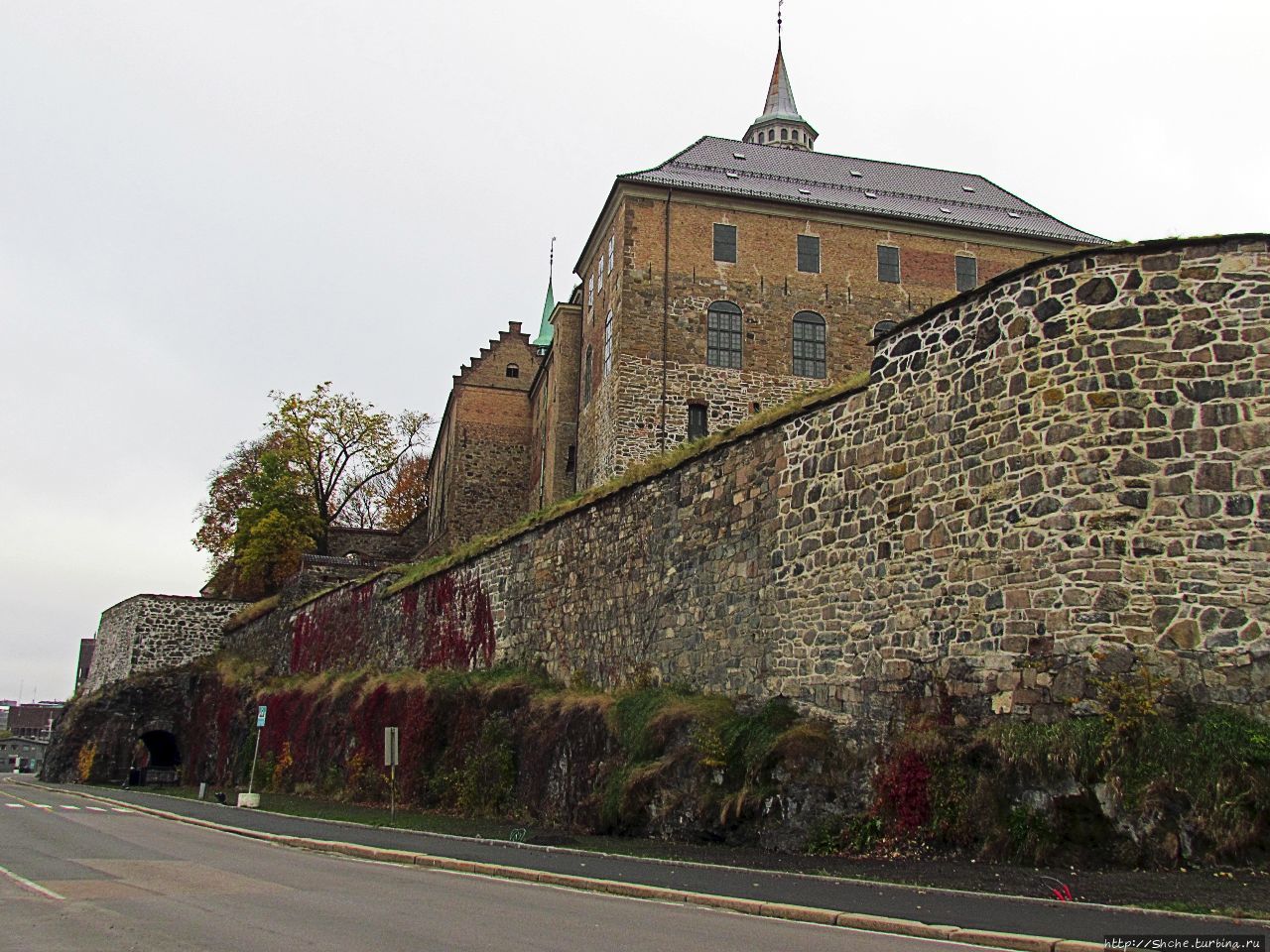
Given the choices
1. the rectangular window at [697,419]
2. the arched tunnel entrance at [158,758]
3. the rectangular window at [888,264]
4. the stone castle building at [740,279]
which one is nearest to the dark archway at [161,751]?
the arched tunnel entrance at [158,758]

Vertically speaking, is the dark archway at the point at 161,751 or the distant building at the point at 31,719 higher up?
the distant building at the point at 31,719

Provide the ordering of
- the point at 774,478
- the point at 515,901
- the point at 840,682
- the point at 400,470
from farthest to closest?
the point at 400,470, the point at 774,478, the point at 840,682, the point at 515,901

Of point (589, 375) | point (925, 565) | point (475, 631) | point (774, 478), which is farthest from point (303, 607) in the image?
point (925, 565)

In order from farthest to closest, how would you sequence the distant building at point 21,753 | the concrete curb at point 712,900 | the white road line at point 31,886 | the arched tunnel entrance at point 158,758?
the distant building at point 21,753 → the arched tunnel entrance at point 158,758 → the white road line at point 31,886 → the concrete curb at point 712,900

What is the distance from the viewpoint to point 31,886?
11.9 m

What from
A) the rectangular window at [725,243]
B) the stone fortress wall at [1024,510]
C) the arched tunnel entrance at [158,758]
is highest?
the rectangular window at [725,243]

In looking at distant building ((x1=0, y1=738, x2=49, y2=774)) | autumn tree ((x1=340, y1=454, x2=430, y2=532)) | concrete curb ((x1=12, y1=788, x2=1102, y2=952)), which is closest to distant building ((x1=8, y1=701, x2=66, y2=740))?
distant building ((x1=0, y1=738, x2=49, y2=774))

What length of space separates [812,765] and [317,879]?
20.2 ft

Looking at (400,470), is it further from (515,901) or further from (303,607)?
(515,901)

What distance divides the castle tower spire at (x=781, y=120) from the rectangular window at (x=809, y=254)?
3075 cm

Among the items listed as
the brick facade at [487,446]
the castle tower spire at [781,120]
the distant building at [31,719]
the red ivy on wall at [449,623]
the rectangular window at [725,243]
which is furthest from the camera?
the distant building at [31,719]

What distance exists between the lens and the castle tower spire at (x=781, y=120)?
2648 inches

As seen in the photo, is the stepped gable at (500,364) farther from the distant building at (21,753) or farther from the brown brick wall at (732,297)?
the distant building at (21,753)

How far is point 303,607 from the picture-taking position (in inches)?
1601
